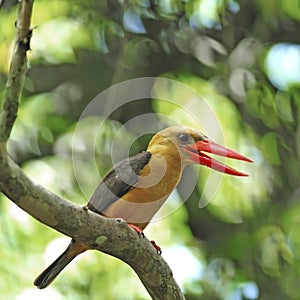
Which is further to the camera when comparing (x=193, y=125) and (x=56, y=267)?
(x=193, y=125)

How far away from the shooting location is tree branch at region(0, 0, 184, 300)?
122 inches

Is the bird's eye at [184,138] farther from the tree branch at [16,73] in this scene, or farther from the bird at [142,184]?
the tree branch at [16,73]

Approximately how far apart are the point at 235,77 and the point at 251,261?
72.5 inches

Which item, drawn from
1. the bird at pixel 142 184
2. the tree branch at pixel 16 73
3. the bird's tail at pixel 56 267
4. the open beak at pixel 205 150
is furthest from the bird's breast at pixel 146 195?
the tree branch at pixel 16 73

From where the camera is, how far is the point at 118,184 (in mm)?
5449

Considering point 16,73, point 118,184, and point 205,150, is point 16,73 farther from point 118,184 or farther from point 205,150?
point 205,150

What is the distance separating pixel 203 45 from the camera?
29.6 feet

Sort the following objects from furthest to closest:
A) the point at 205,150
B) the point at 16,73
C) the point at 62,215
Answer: the point at 205,150 < the point at 62,215 < the point at 16,73

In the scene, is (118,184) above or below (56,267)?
above

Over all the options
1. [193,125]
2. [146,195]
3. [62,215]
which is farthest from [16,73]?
[193,125]

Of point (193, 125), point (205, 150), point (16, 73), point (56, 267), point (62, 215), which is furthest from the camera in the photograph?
point (193, 125)

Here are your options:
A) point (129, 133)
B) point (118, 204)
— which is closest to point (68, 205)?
point (118, 204)

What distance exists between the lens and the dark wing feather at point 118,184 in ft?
17.6

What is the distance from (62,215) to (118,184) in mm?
1874
